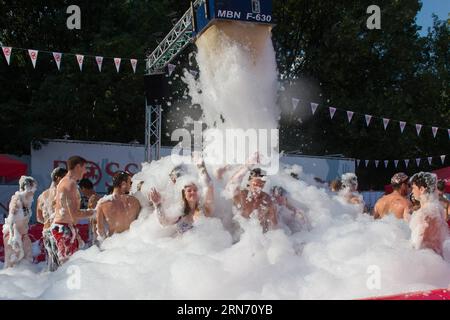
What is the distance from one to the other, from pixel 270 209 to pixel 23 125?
11992 millimetres

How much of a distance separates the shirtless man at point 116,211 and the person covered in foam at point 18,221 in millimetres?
1772

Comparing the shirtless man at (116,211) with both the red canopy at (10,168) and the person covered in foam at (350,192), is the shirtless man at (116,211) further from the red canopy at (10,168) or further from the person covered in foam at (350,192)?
the red canopy at (10,168)

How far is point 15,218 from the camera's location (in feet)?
24.2

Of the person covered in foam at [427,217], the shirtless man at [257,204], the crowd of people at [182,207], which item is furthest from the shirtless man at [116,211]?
the person covered in foam at [427,217]

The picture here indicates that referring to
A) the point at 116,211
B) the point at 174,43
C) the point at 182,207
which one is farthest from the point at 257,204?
the point at 174,43

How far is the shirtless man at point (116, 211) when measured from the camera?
5.99 m

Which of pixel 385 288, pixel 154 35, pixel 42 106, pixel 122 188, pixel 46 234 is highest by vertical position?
pixel 154 35

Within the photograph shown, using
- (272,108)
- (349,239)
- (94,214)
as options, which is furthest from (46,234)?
(272,108)

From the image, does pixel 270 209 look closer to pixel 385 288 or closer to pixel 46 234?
pixel 385 288

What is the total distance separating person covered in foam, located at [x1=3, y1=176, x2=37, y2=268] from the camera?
24.0ft

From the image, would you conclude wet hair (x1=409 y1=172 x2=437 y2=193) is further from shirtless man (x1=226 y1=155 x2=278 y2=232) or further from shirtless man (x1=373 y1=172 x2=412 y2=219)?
shirtless man (x1=373 y1=172 x2=412 y2=219)

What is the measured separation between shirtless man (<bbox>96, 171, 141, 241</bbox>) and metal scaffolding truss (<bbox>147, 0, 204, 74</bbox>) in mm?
5713

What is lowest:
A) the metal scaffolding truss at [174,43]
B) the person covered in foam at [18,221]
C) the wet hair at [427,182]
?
the person covered in foam at [18,221]
